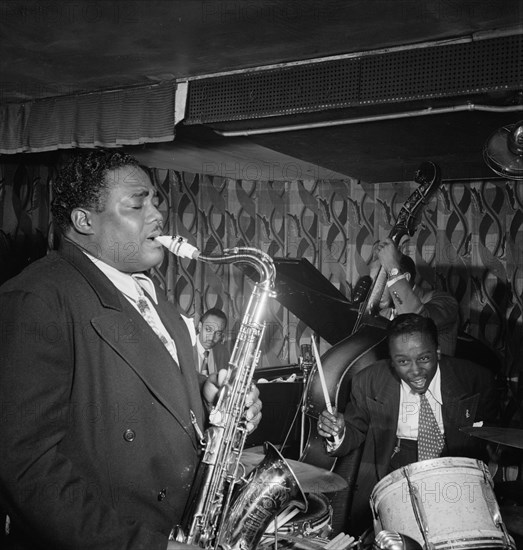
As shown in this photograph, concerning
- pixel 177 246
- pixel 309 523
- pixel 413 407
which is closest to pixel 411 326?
pixel 413 407

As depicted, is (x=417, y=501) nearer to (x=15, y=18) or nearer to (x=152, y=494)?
(x=152, y=494)

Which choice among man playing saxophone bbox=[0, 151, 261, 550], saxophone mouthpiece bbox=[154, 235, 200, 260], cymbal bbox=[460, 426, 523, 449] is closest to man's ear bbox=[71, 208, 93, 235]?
man playing saxophone bbox=[0, 151, 261, 550]

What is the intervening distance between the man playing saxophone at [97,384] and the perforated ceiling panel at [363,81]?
2.05 metres

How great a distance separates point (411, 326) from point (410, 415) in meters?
0.59

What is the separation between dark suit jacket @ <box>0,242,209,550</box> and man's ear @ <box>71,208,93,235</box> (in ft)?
0.30

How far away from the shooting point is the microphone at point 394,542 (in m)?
2.68

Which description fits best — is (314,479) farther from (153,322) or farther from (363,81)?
(363,81)

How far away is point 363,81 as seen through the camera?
12.6 ft

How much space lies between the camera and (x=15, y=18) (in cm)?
341

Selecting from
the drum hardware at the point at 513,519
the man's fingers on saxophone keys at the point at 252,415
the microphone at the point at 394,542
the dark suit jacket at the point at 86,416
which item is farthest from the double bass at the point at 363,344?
the dark suit jacket at the point at 86,416

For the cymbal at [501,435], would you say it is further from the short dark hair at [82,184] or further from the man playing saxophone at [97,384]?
the short dark hair at [82,184]

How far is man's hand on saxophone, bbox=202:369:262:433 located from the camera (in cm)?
245

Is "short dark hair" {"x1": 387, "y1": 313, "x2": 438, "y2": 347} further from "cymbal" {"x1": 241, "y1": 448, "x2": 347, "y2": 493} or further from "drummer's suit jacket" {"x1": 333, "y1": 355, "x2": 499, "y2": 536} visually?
"cymbal" {"x1": 241, "y1": 448, "x2": 347, "y2": 493}

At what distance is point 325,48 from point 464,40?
0.82 metres
